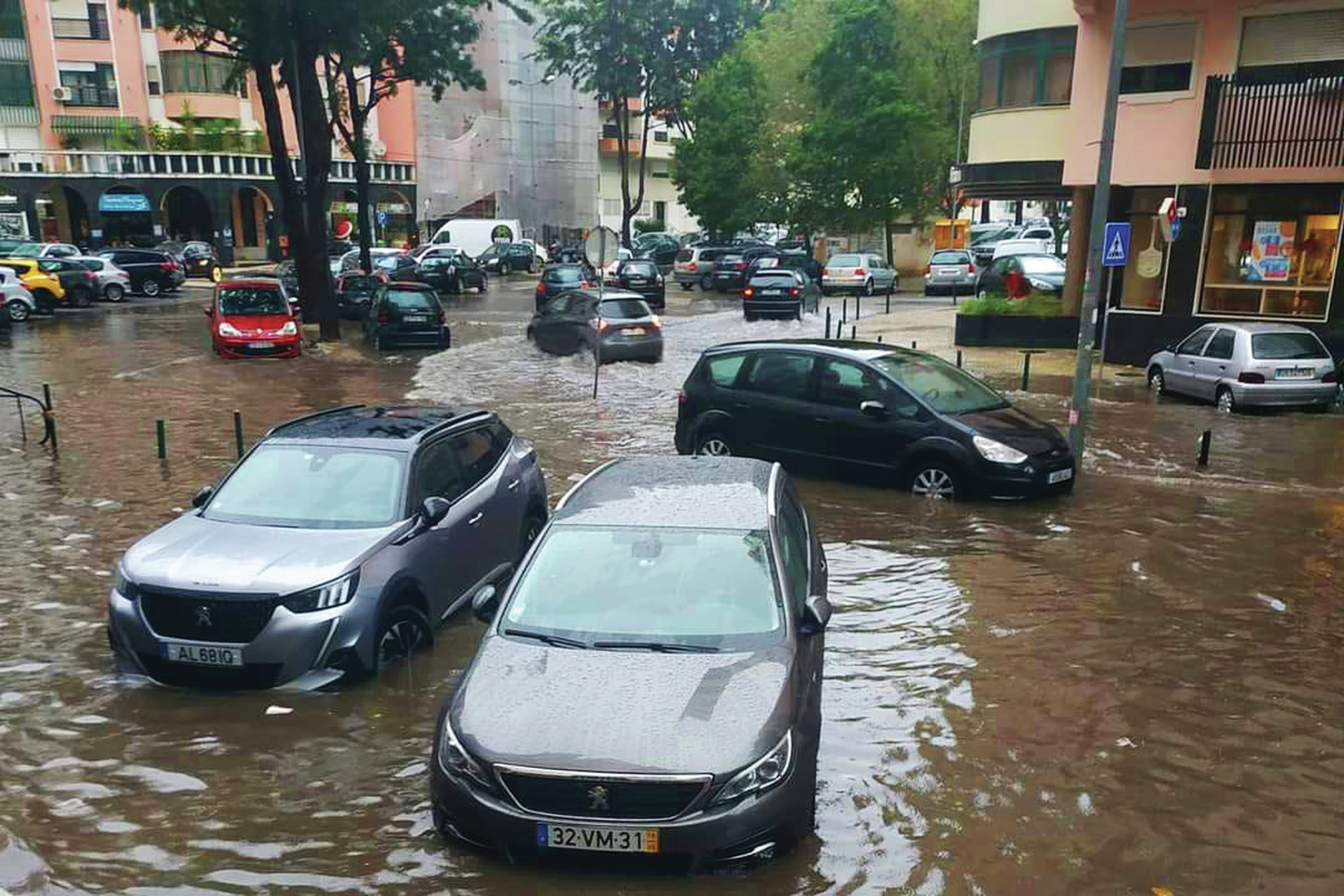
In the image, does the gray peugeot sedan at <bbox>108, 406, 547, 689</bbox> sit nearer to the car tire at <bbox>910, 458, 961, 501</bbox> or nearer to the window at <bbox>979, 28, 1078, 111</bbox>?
the car tire at <bbox>910, 458, 961, 501</bbox>

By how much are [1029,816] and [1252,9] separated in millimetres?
19823

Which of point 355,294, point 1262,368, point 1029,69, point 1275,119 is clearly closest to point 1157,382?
point 1262,368

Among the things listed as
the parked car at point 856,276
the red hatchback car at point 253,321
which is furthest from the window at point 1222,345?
the parked car at point 856,276

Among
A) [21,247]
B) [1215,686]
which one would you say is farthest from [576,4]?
[1215,686]

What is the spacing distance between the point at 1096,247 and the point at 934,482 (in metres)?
3.55

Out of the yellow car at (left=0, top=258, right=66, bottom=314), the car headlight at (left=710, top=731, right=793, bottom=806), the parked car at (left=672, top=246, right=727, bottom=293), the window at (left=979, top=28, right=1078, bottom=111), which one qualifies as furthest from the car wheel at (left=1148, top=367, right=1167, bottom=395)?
the yellow car at (left=0, top=258, right=66, bottom=314)

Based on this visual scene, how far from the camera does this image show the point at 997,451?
1098 cm

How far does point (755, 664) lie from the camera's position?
5.29 meters

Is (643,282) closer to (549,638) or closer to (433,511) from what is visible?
(433,511)

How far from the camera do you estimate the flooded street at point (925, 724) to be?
201 inches

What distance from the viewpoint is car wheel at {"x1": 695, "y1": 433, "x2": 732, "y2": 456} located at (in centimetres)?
1263

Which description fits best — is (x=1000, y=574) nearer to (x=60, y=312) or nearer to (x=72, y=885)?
(x=72, y=885)

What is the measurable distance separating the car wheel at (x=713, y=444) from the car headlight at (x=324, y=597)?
6399 millimetres

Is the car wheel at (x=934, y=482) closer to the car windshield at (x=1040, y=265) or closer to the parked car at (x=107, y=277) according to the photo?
the car windshield at (x=1040, y=265)
